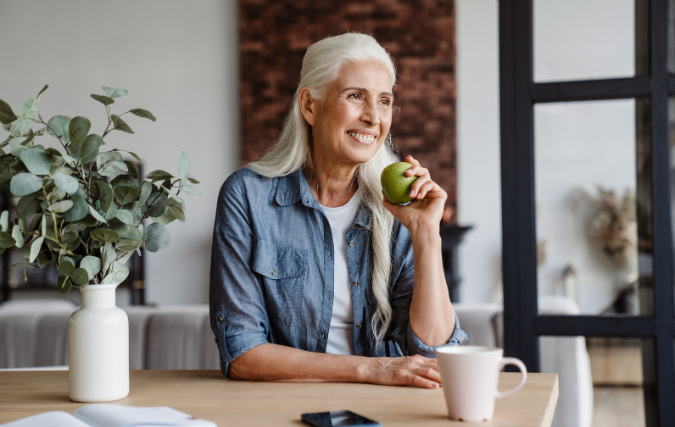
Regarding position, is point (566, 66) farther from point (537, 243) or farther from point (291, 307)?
point (291, 307)

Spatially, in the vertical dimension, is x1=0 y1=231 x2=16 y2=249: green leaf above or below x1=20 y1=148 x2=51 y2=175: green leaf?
below

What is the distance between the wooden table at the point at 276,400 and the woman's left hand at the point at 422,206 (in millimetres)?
342

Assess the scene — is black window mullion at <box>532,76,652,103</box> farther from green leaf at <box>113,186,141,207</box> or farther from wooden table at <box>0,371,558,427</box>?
green leaf at <box>113,186,141,207</box>

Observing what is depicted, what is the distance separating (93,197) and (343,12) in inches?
189

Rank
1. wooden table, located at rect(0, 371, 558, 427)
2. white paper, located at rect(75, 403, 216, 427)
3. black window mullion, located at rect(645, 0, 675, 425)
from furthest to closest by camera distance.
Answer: black window mullion, located at rect(645, 0, 675, 425)
wooden table, located at rect(0, 371, 558, 427)
white paper, located at rect(75, 403, 216, 427)

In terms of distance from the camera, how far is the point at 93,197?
0.95m

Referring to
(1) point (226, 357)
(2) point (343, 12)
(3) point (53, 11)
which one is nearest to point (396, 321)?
(1) point (226, 357)

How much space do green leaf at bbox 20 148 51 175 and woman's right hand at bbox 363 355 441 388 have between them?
58 centimetres

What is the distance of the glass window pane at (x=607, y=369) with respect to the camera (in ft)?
5.48

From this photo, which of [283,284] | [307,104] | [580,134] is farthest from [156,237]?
[580,134]

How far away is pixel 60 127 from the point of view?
894mm

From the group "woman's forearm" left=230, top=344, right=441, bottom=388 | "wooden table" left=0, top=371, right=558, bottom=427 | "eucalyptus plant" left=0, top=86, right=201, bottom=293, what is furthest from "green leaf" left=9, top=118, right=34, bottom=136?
"woman's forearm" left=230, top=344, right=441, bottom=388

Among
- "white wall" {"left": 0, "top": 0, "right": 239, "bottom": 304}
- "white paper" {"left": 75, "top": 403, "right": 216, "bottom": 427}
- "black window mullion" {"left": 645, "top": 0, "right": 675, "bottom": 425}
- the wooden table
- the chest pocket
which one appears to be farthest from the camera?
"white wall" {"left": 0, "top": 0, "right": 239, "bottom": 304}

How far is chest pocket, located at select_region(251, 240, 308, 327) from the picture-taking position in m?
1.33
